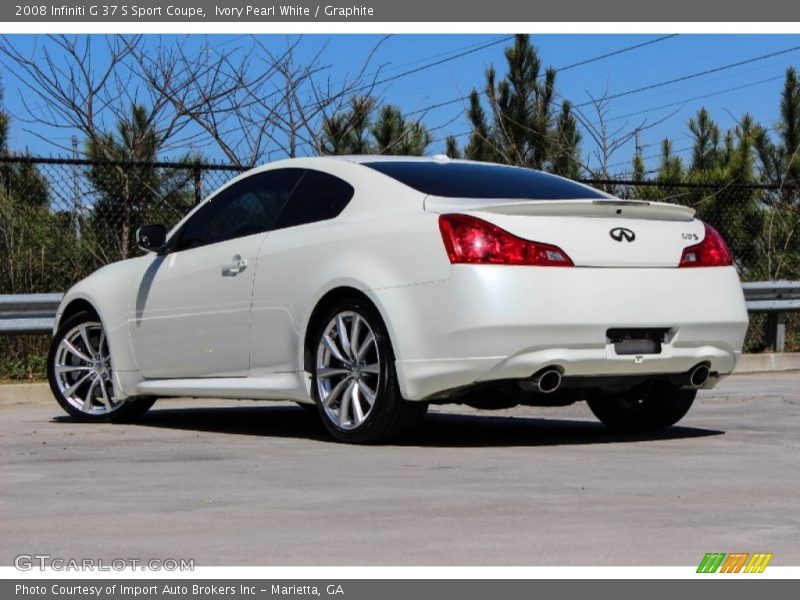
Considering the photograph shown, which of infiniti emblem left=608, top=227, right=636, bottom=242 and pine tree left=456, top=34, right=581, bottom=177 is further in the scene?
pine tree left=456, top=34, right=581, bottom=177

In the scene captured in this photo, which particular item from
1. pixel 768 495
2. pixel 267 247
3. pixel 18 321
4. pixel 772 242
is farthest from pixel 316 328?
pixel 772 242

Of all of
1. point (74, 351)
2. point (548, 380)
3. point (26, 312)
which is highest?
point (26, 312)

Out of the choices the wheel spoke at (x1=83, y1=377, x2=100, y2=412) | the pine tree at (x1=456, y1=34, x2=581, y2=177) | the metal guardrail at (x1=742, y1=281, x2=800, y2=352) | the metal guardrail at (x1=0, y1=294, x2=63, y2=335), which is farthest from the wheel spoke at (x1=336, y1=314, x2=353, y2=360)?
the pine tree at (x1=456, y1=34, x2=581, y2=177)

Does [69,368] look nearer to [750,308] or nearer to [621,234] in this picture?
[621,234]

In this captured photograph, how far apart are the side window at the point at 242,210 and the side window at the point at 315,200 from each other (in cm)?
8

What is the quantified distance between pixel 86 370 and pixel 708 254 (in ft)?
13.5

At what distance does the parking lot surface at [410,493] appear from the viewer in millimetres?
4617

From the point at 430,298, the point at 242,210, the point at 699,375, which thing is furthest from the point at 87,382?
the point at 699,375

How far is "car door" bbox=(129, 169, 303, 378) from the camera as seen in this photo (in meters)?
8.37

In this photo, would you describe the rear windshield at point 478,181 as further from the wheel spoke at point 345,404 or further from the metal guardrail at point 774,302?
the metal guardrail at point 774,302

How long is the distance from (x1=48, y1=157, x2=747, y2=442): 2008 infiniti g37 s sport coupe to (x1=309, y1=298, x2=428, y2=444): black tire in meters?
0.01

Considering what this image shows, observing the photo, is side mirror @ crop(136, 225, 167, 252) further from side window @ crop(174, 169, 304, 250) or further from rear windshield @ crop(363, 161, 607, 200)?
rear windshield @ crop(363, 161, 607, 200)

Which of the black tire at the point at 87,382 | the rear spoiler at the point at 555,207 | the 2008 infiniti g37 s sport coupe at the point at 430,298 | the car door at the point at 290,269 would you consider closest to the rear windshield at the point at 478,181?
the 2008 infiniti g37 s sport coupe at the point at 430,298

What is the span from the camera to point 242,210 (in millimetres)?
8758
